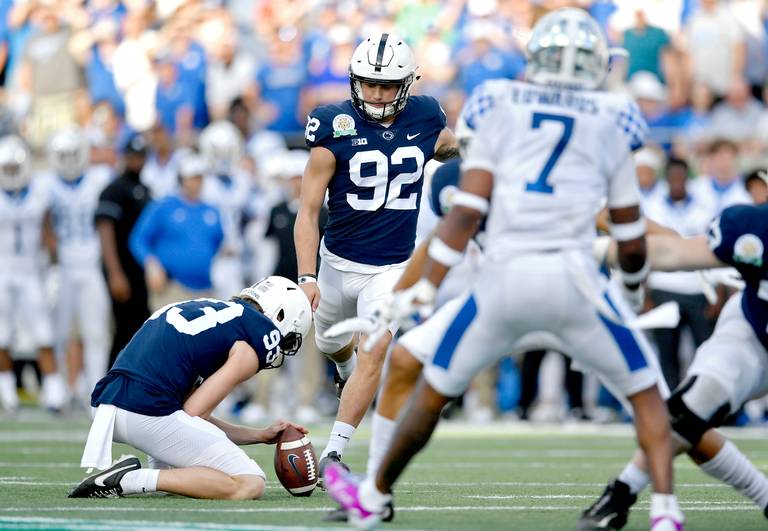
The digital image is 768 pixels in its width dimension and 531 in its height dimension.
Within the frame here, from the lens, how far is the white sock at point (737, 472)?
556 centimetres

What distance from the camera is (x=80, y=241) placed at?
1433 centimetres

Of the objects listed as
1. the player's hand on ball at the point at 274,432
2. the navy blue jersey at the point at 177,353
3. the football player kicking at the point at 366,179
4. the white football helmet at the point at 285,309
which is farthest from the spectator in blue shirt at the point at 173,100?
the navy blue jersey at the point at 177,353

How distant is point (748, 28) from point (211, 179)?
17.4 ft

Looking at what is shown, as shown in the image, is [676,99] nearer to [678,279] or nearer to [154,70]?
[678,279]

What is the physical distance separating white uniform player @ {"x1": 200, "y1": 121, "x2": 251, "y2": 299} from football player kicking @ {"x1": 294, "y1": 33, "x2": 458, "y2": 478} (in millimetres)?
6600

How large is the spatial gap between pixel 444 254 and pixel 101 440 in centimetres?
208

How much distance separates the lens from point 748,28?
579 inches

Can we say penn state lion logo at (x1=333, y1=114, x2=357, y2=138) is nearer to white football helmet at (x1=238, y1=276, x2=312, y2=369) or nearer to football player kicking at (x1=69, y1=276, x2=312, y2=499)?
white football helmet at (x1=238, y1=276, x2=312, y2=369)

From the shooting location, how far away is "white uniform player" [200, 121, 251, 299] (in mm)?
14516

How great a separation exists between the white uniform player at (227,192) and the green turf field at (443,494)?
128 inches

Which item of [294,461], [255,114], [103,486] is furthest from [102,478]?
[255,114]

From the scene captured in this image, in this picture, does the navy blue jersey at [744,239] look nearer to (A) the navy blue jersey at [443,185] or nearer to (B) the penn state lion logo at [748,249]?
(B) the penn state lion logo at [748,249]

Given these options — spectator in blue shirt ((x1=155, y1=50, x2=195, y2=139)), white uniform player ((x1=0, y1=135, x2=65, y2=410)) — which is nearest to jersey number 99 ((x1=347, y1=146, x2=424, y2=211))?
white uniform player ((x1=0, y1=135, x2=65, y2=410))

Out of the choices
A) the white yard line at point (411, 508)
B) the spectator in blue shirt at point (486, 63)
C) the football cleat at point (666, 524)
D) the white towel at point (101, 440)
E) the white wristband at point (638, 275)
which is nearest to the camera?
the football cleat at point (666, 524)
